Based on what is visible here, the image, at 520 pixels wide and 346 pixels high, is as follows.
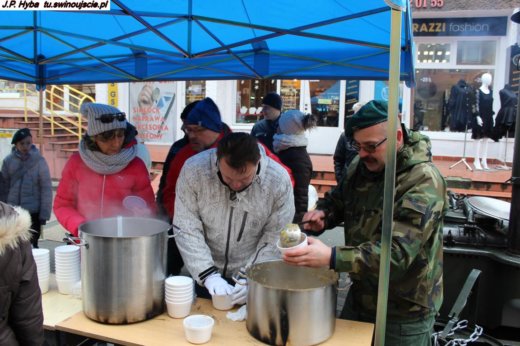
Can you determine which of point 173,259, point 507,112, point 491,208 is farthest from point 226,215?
point 507,112

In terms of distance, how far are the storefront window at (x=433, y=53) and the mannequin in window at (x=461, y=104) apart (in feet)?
3.64

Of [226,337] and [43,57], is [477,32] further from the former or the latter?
[226,337]

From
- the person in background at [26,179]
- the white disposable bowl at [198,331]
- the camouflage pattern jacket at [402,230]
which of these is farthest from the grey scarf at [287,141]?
the white disposable bowl at [198,331]

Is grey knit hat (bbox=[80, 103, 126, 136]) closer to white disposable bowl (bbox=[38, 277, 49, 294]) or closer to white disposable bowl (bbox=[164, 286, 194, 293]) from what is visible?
white disposable bowl (bbox=[38, 277, 49, 294])

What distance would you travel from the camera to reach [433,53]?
10.9 m

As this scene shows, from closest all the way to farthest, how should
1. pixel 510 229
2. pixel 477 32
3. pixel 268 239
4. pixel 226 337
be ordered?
pixel 226 337 → pixel 268 239 → pixel 510 229 → pixel 477 32

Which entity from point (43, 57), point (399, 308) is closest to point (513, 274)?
point (399, 308)

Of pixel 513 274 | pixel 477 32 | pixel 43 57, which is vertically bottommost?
pixel 513 274

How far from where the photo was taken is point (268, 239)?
2.18 m

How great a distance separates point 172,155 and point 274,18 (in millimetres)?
1257

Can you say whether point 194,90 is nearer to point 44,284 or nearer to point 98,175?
point 98,175

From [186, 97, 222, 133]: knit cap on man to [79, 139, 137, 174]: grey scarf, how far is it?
0.50m

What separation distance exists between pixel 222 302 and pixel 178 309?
0.64 feet

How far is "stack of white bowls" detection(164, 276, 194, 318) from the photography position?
6.15 ft
